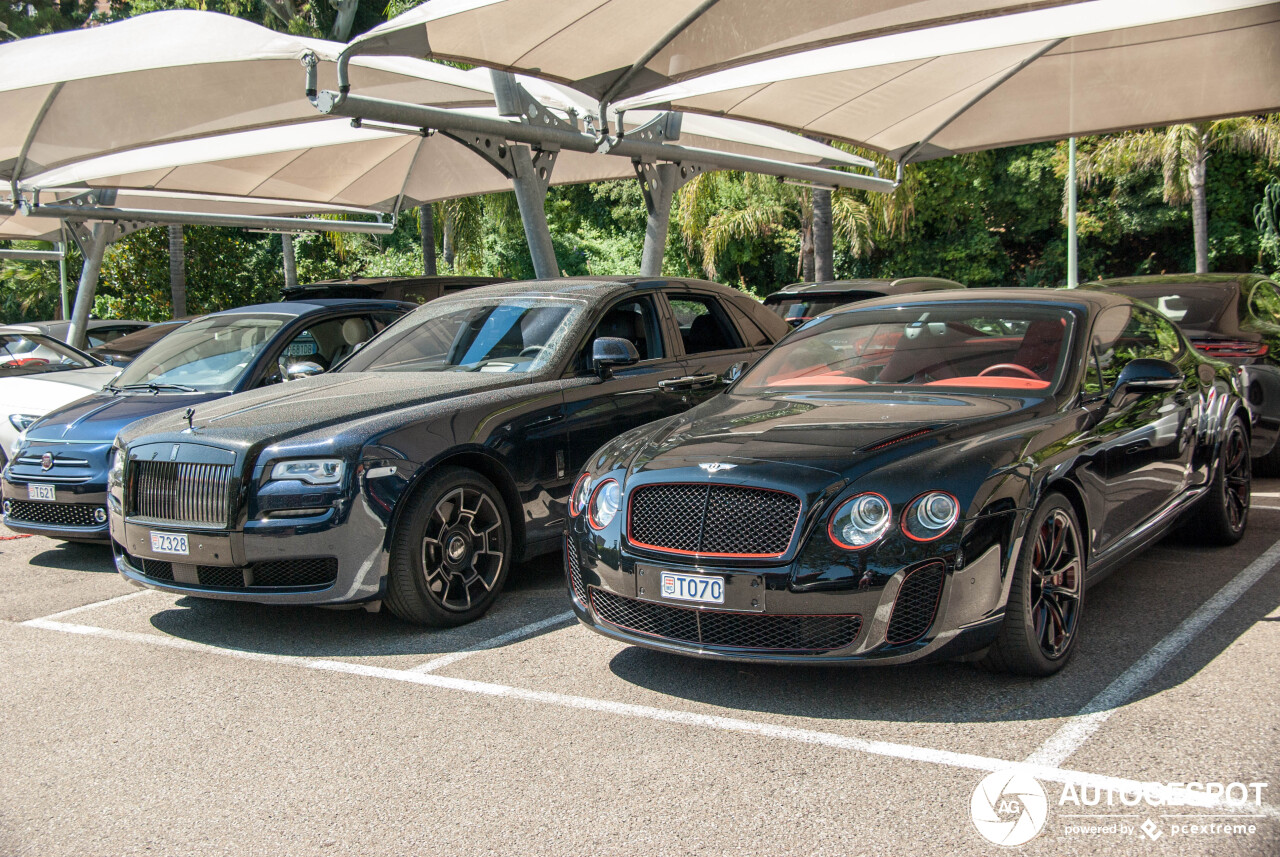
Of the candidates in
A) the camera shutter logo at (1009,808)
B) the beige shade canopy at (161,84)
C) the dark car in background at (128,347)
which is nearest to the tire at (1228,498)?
the camera shutter logo at (1009,808)

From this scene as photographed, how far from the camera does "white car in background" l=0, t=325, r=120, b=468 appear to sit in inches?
366

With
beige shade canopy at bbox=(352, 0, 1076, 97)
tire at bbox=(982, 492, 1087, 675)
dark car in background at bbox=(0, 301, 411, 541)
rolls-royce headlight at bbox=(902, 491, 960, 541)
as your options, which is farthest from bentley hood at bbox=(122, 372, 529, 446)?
beige shade canopy at bbox=(352, 0, 1076, 97)

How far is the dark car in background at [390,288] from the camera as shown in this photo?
438 inches

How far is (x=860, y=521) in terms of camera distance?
4.05m

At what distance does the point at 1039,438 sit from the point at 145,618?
4.71 m

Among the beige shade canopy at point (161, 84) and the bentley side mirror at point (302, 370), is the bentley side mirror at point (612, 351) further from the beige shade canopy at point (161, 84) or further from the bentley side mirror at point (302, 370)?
the beige shade canopy at point (161, 84)

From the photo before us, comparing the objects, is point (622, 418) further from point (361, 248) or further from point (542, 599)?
point (361, 248)

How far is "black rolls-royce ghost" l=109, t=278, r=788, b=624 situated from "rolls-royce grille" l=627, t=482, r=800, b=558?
4.76 ft

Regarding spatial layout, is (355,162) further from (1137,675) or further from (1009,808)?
(1009,808)

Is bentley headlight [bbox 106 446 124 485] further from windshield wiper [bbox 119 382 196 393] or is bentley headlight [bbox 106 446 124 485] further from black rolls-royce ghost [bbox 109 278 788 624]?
windshield wiper [bbox 119 382 196 393]

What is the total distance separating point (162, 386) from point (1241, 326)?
7.87 metres

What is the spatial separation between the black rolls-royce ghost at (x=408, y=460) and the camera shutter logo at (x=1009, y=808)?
2.90m

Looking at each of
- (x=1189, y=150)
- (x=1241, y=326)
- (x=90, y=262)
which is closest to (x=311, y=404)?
(x=1241, y=326)

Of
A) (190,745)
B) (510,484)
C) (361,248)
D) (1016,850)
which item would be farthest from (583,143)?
(361,248)
